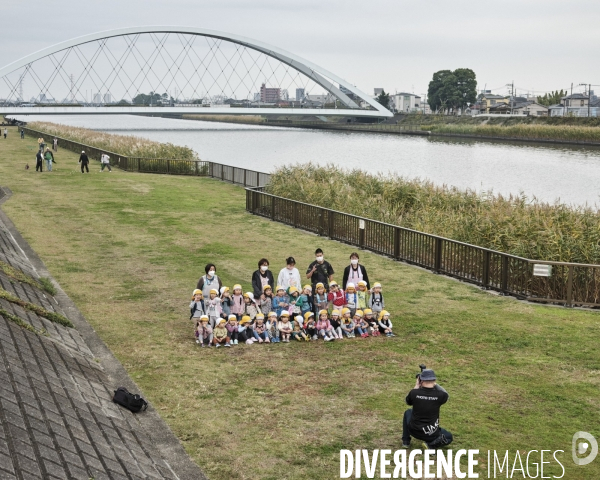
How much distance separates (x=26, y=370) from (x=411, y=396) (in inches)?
194

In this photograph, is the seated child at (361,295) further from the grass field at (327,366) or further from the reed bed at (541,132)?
the reed bed at (541,132)

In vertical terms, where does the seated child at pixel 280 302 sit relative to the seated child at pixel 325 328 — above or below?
above

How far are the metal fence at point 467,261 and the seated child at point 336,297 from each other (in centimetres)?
493

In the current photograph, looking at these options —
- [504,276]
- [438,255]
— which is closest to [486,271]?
[504,276]

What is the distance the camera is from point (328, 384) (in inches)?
443

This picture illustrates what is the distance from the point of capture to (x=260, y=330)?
13.4 meters

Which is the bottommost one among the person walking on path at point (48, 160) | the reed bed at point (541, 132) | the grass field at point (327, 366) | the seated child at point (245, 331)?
the grass field at point (327, 366)

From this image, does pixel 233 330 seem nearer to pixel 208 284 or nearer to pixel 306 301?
pixel 208 284

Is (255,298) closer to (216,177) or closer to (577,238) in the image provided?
(577,238)

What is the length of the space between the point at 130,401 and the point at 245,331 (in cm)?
356

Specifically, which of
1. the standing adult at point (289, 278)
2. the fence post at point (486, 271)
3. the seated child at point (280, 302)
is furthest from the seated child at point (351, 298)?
the fence post at point (486, 271)

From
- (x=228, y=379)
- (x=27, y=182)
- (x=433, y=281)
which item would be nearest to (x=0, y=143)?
(x=27, y=182)

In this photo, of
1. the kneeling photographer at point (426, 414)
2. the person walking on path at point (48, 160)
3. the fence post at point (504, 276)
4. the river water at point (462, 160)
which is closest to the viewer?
the kneeling photographer at point (426, 414)

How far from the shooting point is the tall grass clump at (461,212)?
60.9 feet
